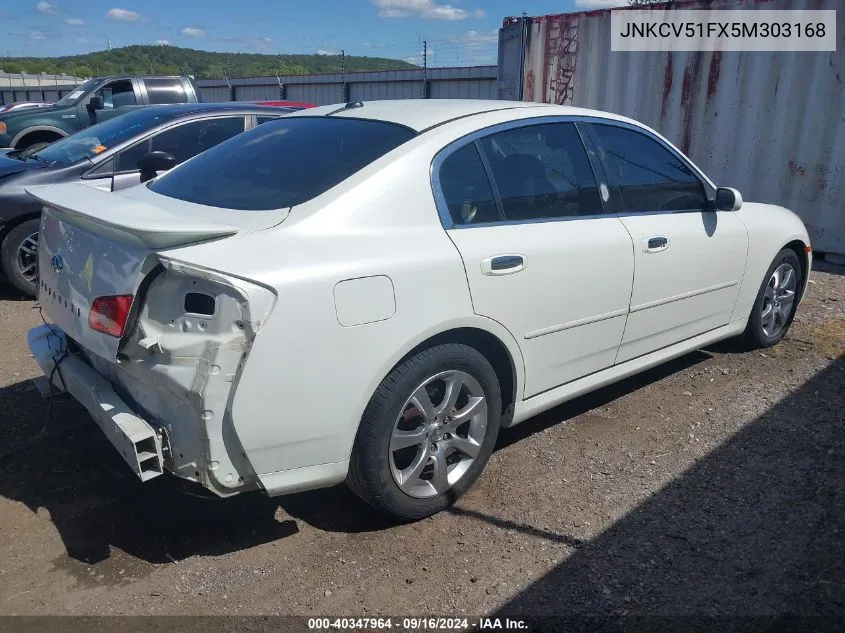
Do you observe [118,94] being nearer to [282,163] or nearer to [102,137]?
[102,137]

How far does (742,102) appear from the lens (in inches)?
308

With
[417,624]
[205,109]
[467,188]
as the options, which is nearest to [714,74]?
[205,109]

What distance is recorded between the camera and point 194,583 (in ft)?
8.44

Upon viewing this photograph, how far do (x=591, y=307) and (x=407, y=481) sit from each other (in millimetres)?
1235

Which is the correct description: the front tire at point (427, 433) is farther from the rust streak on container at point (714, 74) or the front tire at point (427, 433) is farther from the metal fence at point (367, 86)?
the metal fence at point (367, 86)

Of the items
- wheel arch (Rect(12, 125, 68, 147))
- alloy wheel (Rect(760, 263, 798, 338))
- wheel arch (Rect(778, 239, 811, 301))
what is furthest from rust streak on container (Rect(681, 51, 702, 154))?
wheel arch (Rect(12, 125, 68, 147))

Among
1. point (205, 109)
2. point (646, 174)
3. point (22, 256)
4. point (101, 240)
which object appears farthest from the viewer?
point (205, 109)

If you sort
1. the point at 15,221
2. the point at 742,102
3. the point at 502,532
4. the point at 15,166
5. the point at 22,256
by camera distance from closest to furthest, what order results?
the point at 502,532, the point at 15,221, the point at 22,256, the point at 15,166, the point at 742,102

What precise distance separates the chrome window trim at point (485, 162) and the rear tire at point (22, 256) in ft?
14.0

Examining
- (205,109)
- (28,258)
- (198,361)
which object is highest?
(205,109)

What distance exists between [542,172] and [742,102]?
5.70 meters

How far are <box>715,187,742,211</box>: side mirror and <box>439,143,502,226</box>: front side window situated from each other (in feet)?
5.90

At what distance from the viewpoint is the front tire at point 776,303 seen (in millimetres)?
4703

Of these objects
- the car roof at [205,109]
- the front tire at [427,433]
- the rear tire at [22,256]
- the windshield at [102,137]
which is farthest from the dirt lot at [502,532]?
the car roof at [205,109]
